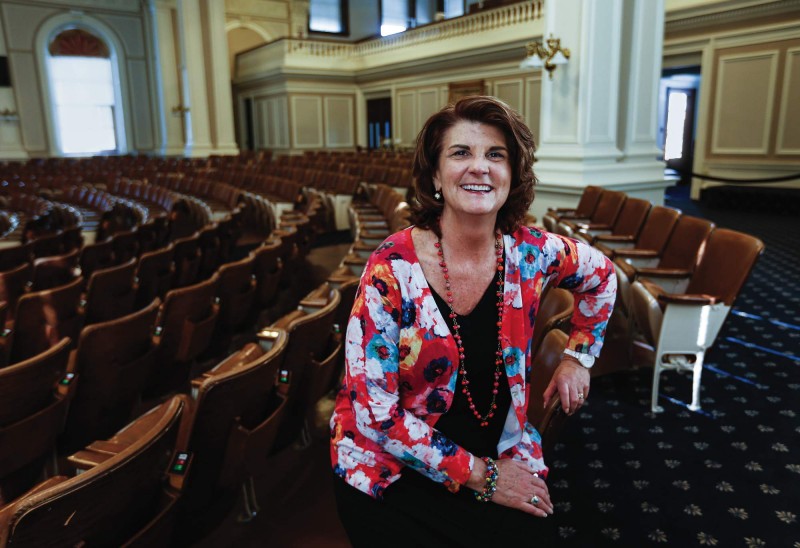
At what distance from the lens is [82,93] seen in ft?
56.1

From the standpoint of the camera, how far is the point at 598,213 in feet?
16.4

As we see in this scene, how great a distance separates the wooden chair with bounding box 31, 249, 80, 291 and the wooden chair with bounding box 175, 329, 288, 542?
2.46 metres

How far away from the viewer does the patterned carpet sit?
190 centimetres

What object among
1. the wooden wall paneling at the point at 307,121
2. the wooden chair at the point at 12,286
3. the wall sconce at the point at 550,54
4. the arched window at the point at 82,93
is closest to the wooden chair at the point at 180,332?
the wooden chair at the point at 12,286

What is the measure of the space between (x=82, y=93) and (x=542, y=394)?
19140 mm

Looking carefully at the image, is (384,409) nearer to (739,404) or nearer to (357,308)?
(357,308)

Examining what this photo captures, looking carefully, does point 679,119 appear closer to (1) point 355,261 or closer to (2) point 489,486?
(1) point 355,261

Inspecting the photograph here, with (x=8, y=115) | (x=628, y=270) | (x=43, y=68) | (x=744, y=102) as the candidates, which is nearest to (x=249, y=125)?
(x=43, y=68)

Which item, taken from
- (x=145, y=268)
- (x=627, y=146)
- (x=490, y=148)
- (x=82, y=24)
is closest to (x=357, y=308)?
(x=490, y=148)

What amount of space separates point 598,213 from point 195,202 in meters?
5.29

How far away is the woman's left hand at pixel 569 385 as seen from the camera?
1.34m

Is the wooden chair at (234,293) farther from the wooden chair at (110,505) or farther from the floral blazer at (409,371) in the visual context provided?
the floral blazer at (409,371)

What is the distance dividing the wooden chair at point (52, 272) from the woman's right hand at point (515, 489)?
3.16 m

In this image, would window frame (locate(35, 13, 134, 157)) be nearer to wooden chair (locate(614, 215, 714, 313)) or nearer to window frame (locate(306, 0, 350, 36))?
window frame (locate(306, 0, 350, 36))
